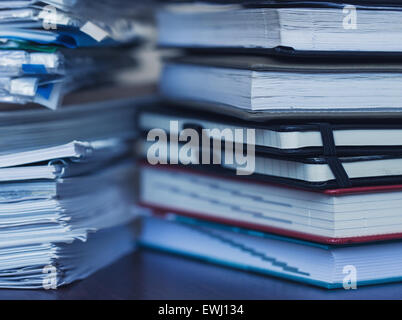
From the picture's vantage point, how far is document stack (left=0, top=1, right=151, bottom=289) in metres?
0.63

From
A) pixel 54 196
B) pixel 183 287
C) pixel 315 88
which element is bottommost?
pixel 183 287

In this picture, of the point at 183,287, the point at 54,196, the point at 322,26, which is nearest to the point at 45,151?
the point at 54,196

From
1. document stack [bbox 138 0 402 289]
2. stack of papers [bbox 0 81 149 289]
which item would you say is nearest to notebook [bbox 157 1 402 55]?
document stack [bbox 138 0 402 289]

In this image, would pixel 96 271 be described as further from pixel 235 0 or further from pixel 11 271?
pixel 235 0

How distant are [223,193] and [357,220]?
0.58ft

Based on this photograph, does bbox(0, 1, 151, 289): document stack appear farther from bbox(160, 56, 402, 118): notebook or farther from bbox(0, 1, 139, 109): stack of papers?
bbox(160, 56, 402, 118): notebook

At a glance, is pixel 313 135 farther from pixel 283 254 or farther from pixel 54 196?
pixel 54 196

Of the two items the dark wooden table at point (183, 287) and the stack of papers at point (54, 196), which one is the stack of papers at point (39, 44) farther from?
the dark wooden table at point (183, 287)

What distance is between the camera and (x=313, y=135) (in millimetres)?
626

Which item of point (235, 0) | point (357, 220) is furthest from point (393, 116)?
point (235, 0)

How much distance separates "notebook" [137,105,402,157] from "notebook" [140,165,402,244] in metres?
0.05

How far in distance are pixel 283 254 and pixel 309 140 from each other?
148 mm

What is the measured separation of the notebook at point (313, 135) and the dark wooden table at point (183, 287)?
0.16 meters

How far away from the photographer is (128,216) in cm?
83
